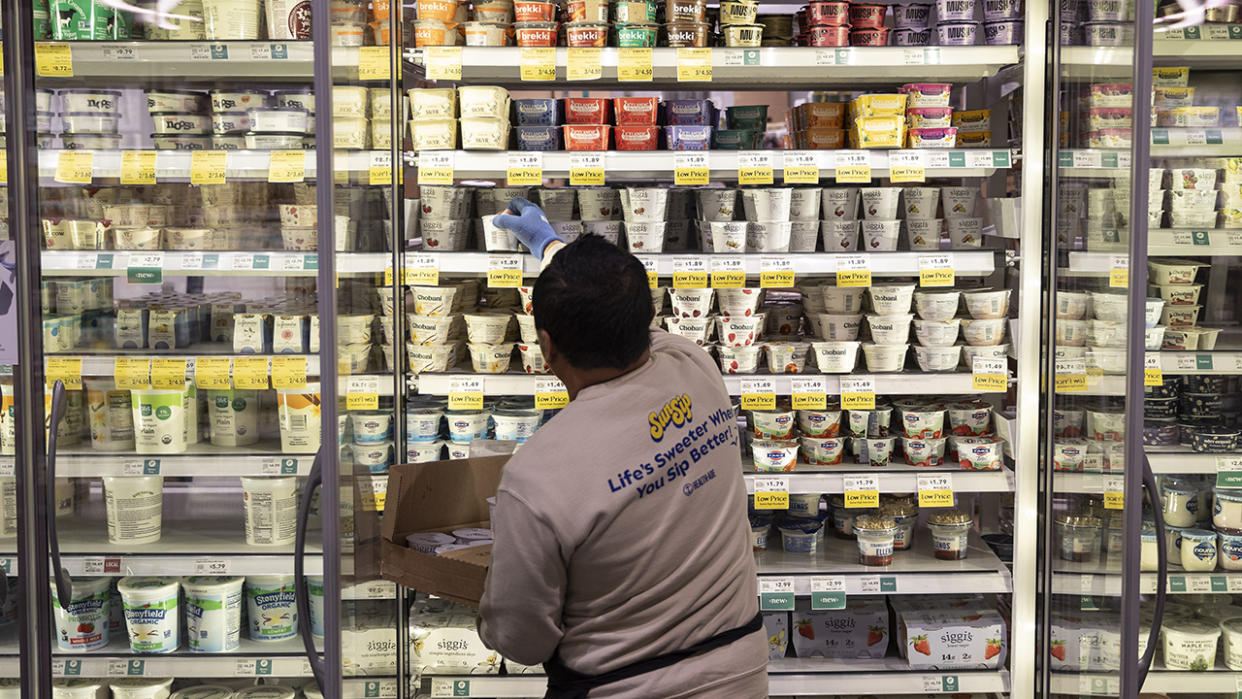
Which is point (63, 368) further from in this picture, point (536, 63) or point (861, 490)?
point (861, 490)

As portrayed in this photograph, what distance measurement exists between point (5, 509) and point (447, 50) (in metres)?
1.56

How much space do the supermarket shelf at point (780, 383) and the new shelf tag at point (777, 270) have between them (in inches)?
10.7

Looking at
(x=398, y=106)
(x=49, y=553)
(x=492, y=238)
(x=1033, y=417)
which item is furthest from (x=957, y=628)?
(x=49, y=553)

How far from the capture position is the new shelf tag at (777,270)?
2.91 meters

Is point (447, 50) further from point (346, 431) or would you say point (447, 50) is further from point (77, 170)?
point (346, 431)

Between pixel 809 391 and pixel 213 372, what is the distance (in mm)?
1601

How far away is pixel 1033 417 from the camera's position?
2.93m

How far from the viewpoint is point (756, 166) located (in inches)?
112

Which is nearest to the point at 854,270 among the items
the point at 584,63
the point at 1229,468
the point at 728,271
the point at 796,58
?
the point at 728,271

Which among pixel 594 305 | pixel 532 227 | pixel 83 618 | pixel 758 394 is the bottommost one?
pixel 83 618

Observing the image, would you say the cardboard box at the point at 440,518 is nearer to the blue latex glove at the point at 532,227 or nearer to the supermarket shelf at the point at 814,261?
the blue latex glove at the point at 532,227

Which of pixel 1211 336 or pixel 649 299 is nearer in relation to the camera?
pixel 649 299

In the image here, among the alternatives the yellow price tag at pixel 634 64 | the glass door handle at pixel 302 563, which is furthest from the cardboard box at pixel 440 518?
the yellow price tag at pixel 634 64

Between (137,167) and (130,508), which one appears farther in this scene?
(130,508)
